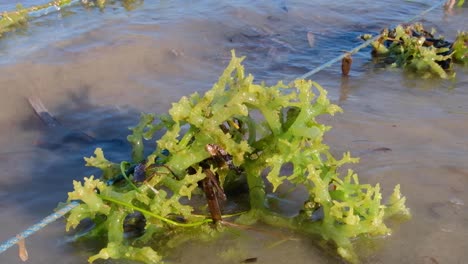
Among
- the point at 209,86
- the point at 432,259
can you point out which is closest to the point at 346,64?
the point at 209,86

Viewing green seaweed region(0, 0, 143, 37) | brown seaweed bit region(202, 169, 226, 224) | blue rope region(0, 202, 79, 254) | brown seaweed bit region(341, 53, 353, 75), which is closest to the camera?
blue rope region(0, 202, 79, 254)

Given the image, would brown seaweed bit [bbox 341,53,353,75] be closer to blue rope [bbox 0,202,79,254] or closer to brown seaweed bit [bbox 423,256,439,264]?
brown seaweed bit [bbox 423,256,439,264]

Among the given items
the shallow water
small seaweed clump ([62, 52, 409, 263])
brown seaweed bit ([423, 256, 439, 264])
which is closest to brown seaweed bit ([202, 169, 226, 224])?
small seaweed clump ([62, 52, 409, 263])

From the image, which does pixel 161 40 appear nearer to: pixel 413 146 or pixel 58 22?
pixel 58 22

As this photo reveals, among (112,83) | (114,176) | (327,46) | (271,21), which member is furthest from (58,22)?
(114,176)

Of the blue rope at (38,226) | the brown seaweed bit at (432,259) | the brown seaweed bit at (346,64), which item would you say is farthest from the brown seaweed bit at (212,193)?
the brown seaweed bit at (346,64)

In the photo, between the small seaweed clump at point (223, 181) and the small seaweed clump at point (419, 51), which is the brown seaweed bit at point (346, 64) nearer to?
the small seaweed clump at point (419, 51)
